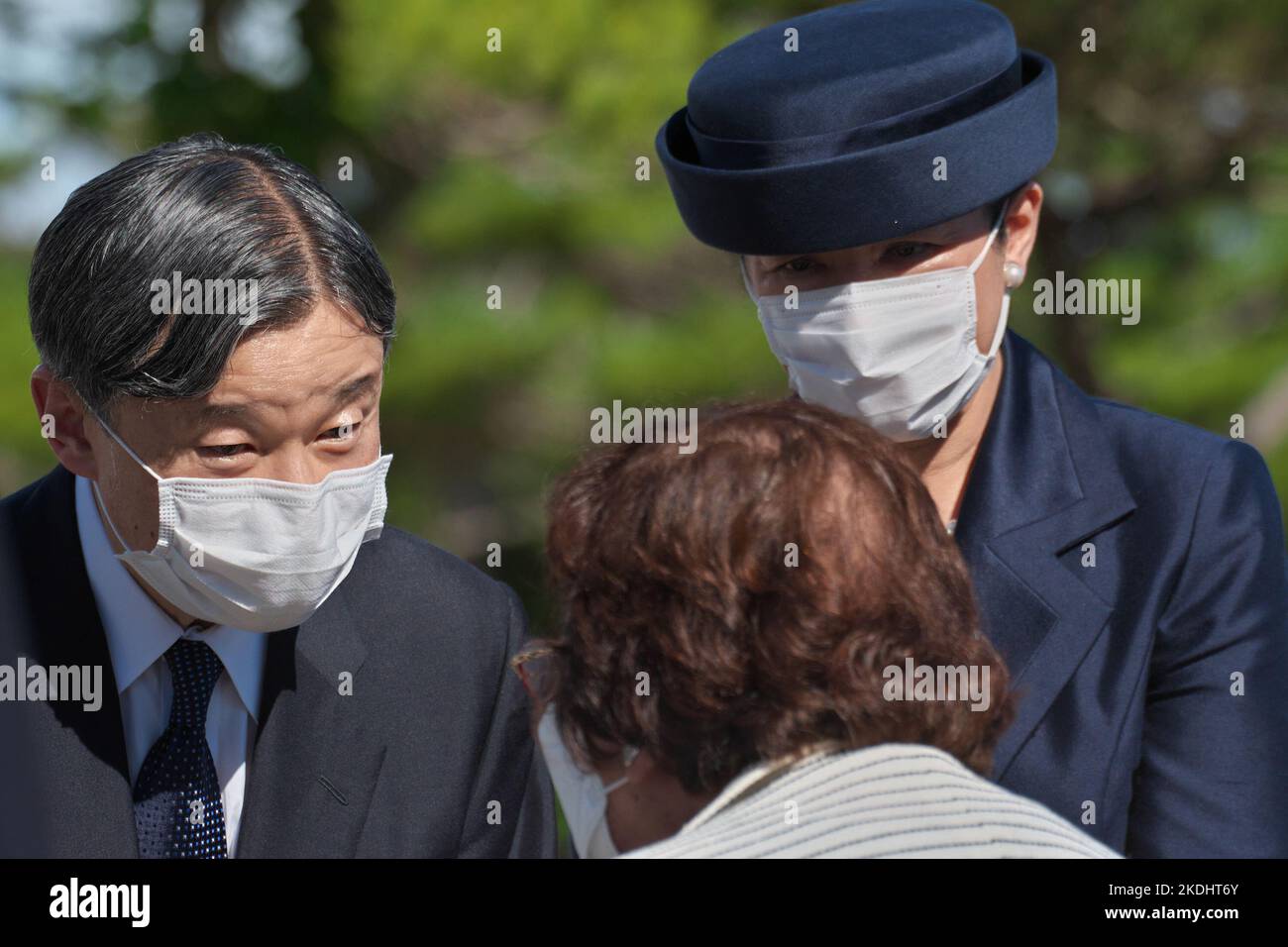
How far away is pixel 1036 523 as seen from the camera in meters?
2.07

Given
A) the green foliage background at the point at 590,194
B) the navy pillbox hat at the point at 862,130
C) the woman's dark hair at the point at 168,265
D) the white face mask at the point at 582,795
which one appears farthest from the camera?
the green foliage background at the point at 590,194

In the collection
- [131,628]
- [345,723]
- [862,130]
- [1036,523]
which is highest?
[862,130]

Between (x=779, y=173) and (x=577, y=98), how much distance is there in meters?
4.36

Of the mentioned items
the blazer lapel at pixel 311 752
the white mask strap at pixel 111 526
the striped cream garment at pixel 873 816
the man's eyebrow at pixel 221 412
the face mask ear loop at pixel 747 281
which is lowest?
the blazer lapel at pixel 311 752

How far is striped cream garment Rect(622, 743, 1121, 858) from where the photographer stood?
1.40m

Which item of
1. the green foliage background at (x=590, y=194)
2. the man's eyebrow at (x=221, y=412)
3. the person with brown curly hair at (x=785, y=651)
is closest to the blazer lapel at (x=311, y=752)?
the man's eyebrow at (x=221, y=412)

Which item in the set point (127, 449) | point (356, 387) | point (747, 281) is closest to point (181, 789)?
point (127, 449)

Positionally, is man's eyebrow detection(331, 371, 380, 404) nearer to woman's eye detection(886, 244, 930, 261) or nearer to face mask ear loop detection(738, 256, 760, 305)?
face mask ear loop detection(738, 256, 760, 305)

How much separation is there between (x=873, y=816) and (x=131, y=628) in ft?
3.31

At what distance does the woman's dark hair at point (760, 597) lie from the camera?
1.47 m

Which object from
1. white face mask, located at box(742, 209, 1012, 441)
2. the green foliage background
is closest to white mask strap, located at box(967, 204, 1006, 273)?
white face mask, located at box(742, 209, 1012, 441)

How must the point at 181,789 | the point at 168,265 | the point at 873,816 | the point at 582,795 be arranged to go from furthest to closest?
1. the point at 181,789
2. the point at 168,265
3. the point at 582,795
4. the point at 873,816

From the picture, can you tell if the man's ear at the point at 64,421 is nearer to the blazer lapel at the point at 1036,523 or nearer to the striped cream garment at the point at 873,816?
the striped cream garment at the point at 873,816

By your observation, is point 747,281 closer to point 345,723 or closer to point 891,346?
point 891,346
